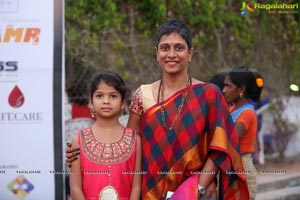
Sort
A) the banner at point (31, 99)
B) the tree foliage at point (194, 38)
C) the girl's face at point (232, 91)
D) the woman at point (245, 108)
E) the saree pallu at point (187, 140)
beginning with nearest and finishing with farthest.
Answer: the saree pallu at point (187, 140), the woman at point (245, 108), the banner at point (31, 99), the girl's face at point (232, 91), the tree foliage at point (194, 38)

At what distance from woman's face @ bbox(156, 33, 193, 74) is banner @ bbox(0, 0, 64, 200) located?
53.8 inches

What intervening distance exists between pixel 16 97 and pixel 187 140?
1.75m

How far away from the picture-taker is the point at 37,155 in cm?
469

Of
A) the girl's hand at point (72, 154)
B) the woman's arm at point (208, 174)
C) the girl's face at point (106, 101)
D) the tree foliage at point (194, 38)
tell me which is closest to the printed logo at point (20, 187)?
the girl's hand at point (72, 154)

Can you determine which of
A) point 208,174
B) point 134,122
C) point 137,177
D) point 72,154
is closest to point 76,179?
point 72,154

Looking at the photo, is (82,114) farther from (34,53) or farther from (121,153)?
(121,153)

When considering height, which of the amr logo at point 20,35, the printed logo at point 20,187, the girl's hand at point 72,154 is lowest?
the printed logo at point 20,187

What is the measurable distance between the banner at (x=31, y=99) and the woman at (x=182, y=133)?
A: 1150 mm

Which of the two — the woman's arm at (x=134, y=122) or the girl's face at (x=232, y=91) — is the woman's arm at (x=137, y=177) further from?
the girl's face at (x=232, y=91)

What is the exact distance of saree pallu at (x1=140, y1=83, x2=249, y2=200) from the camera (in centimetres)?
346

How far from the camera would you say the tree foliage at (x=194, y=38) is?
24.3 ft

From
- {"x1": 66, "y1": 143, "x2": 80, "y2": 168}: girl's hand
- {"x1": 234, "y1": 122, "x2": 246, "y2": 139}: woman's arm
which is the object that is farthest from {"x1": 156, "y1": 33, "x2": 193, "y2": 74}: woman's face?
{"x1": 234, "y1": 122, "x2": 246, "y2": 139}: woman's arm

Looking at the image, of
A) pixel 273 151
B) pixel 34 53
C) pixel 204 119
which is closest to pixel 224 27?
pixel 273 151

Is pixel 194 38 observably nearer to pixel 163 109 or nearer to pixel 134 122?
pixel 134 122
